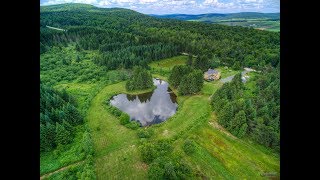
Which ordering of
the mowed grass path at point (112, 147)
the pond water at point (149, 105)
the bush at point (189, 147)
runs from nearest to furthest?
the mowed grass path at point (112, 147), the bush at point (189, 147), the pond water at point (149, 105)

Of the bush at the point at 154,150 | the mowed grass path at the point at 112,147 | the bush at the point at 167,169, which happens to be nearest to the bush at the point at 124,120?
the mowed grass path at the point at 112,147

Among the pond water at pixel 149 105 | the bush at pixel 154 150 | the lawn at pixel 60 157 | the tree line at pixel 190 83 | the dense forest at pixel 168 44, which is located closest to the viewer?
the lawn at pixel 60 157

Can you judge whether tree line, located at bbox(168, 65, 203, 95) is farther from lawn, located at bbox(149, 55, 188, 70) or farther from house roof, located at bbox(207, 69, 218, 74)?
lawn, located at bbox(149, 55, 188, 70)

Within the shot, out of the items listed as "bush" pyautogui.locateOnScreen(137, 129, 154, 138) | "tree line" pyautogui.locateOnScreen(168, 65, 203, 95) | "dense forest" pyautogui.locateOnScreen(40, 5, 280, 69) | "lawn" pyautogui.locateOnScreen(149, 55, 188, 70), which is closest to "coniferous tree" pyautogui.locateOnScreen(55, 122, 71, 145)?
"bush" pyautogui.locateOnScreen(137, 129, 154, 138)

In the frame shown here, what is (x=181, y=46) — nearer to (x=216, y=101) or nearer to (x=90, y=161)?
(x=216, y=101)

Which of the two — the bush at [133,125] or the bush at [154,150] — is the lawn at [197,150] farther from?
the bush at [154,150]

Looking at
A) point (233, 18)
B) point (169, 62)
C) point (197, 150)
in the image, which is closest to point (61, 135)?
point (197, 150)

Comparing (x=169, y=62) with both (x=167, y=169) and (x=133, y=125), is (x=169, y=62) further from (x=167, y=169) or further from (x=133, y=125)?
(x=167, y=169)
